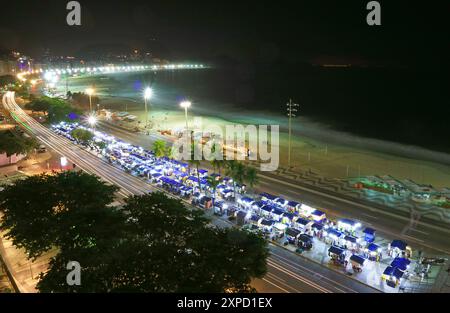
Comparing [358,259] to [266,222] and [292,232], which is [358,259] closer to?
[292,232]

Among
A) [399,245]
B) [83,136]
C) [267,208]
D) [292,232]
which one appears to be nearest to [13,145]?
[83,136]

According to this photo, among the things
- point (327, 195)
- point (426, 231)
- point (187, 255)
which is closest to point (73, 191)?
point (187, 255)

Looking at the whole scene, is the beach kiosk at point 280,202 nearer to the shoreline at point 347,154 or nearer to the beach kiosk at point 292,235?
the beach kiosk at point 292,235

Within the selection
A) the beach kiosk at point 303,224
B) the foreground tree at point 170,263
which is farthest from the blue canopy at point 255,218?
the foreground tree at point 170,263

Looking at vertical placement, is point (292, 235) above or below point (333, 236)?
above

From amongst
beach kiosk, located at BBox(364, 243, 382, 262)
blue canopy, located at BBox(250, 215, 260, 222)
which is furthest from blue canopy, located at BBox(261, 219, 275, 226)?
beach kiosk, located at BBox(364, 243, 382, 262)

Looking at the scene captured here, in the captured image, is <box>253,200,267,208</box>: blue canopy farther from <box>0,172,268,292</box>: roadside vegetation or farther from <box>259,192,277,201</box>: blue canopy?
<box>0,172,268,292</box>: roadside vegetation
